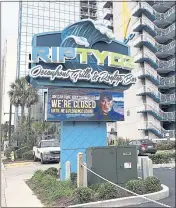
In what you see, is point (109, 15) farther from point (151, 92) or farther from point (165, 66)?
point (151, 92)

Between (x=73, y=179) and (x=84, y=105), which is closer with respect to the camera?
(x=73, y=179)

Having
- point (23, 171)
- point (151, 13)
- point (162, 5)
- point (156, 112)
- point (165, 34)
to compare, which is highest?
point (162, 5)

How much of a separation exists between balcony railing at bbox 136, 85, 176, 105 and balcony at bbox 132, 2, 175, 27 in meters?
7.97

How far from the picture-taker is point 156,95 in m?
36.9

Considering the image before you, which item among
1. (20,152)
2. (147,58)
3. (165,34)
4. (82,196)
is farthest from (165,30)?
(82,196)

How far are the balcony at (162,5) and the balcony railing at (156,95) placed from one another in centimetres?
1010

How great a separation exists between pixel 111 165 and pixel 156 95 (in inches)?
1163

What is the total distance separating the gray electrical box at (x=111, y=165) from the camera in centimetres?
834

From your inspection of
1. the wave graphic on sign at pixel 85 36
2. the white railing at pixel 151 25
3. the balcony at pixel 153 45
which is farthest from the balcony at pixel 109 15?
the wave graphic on sign at pixel 85 36

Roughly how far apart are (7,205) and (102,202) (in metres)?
2.22

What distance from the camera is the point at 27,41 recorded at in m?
67.2

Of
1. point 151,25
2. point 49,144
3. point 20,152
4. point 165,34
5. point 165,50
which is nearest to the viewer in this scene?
point 49,144

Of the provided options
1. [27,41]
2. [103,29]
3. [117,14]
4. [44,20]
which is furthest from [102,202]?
[44,20]

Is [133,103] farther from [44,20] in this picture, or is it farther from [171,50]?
[44,20]
